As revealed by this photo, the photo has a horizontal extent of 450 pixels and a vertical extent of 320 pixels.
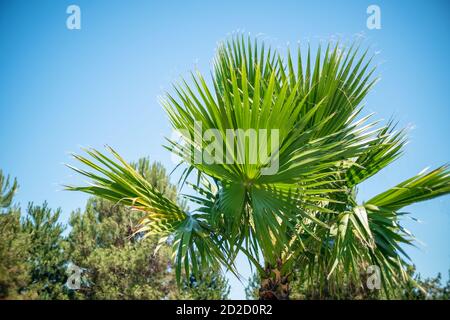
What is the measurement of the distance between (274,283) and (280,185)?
37.1 inches

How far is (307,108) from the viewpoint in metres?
4.02

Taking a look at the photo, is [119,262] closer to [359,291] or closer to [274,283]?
[359,291]

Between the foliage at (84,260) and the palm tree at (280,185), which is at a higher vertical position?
the palm tree at (280,185)

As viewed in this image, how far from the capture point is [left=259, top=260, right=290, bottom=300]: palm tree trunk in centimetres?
380

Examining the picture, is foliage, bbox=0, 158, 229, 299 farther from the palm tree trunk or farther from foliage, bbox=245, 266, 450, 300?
the palm tree trunk

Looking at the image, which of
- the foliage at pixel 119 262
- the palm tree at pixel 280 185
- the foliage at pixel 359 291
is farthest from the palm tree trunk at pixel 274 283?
the foliage at pixel 119 262

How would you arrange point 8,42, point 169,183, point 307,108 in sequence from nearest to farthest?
point 307,108, point 8,42, point 169,183

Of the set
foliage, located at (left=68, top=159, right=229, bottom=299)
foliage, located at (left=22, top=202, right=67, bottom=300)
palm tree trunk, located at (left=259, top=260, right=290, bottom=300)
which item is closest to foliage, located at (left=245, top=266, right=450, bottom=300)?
foliage, located at (left=68, top=159, right=229, bottom=299)

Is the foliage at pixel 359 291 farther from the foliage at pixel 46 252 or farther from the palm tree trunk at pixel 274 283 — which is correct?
the palm tree trunk at pixel 274 283

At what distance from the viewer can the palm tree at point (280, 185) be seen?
3258mm

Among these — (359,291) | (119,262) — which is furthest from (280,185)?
(119,262)

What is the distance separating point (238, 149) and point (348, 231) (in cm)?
106
